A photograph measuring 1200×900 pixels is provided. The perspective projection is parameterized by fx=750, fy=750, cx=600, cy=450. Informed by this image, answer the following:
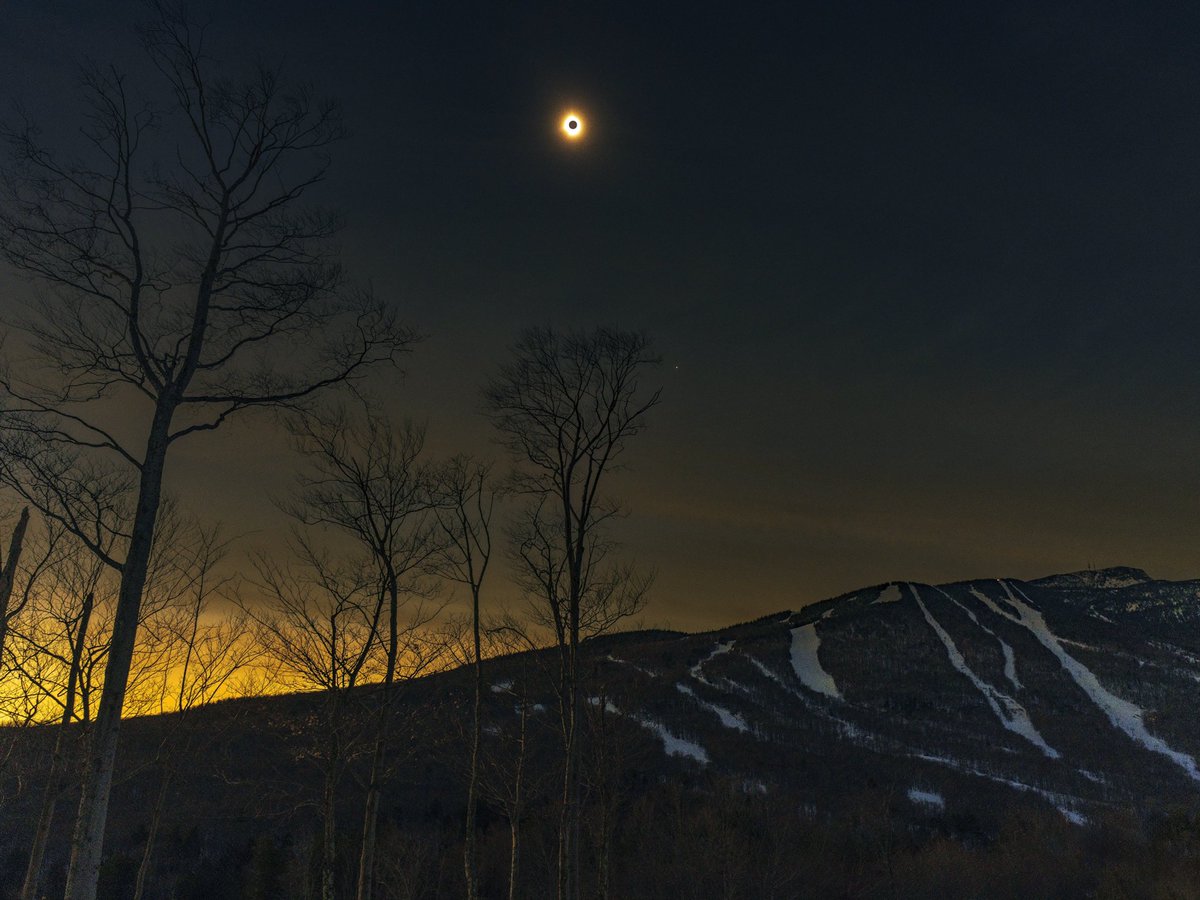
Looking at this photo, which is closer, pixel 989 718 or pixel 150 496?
pixel 150 496

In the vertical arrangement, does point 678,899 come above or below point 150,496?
below

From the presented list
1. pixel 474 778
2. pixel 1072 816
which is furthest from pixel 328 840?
pixel 1072 816

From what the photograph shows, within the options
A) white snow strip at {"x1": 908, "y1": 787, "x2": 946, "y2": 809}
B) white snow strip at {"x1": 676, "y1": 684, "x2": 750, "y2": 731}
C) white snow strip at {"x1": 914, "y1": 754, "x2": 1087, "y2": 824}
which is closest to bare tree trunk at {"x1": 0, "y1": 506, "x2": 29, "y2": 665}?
white snow strip at {"x1": 908, "y1": 787, "x2": 946, "y2": 809}

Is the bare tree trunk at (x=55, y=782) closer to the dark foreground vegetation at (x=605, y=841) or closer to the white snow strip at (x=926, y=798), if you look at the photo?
the dark foreground vegetation at (x=605, y=841)

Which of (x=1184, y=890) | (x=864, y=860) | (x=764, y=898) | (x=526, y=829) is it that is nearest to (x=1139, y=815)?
(x=864, y=860)

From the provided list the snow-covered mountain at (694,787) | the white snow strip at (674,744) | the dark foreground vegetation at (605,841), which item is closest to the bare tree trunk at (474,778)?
the snow-covered mountain at (694,787)

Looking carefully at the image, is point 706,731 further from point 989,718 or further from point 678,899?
point 678,899

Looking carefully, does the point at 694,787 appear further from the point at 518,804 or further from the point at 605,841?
the point at 518,804
